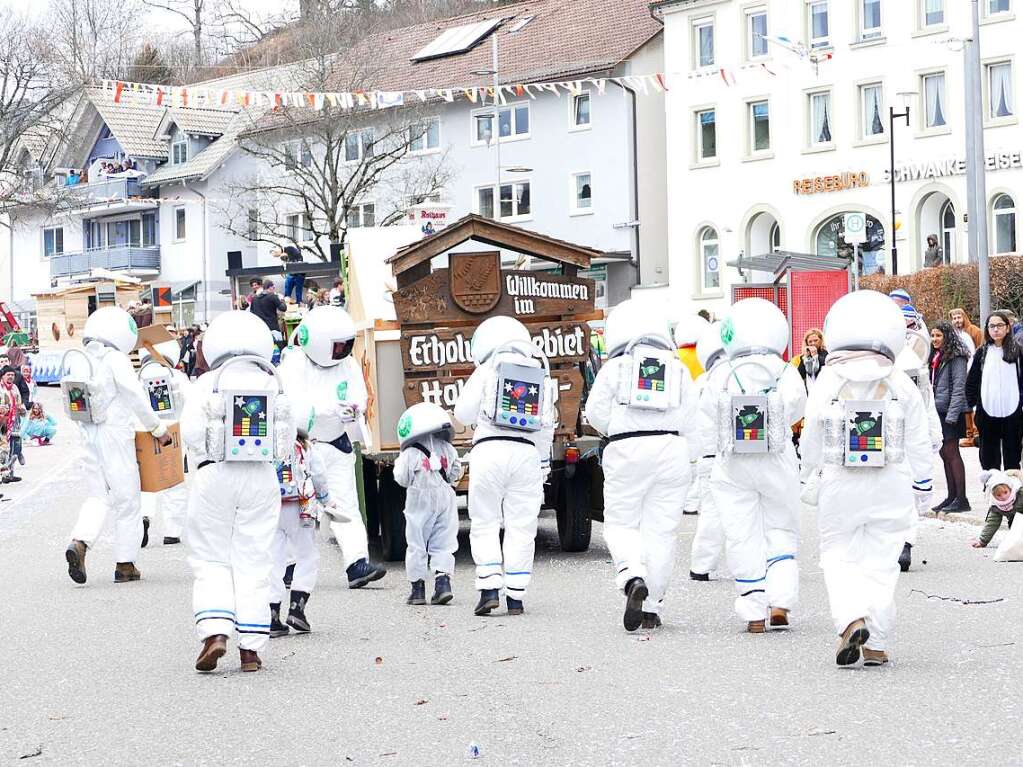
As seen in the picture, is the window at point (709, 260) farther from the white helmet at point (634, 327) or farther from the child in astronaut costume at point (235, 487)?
the child in astronaut costume at point (235, 487)

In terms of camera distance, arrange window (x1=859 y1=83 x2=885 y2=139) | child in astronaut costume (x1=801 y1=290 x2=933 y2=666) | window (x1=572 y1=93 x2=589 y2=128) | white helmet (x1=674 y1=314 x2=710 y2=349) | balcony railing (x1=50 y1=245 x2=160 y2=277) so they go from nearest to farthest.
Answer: child in astronaut costume (x1=801 y1=290 x2=933 y2=666) < white helmet (x1=674 y1=314 x2=710 y2=349) < window (x1=859 y1=83 x2=885 y2=139) < window (x1=572 y1=93 x2=589 y2=128) < balcony railing (x1=50 y1=245 x2=160 y2=277)

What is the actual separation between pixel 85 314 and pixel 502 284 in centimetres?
4000

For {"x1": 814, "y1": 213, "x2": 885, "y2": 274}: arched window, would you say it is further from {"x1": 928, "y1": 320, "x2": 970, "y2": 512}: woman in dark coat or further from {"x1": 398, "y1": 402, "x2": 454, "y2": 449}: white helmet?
{"x1": 398, "y1": 402, "x2": 454, "y2": 449}: white helmet

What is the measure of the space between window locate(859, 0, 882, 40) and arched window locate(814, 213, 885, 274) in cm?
484

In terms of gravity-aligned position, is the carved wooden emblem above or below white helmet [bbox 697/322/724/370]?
above

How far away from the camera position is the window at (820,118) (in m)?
47.8

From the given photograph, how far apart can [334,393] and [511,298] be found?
289 cm

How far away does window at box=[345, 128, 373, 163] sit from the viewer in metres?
54.7

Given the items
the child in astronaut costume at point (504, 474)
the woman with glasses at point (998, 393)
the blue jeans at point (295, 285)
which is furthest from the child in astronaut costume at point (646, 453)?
the blue jeans at point (295, 285)

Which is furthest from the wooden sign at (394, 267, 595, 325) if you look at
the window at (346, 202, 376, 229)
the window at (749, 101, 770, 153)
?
the window at (346, 202, 376, 229)

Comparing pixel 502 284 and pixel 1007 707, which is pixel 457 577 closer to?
pixel 502 284

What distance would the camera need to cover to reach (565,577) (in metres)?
Result: 12.1

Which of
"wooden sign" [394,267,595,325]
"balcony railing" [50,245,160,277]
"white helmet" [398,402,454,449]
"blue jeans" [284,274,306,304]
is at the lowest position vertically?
"white helmet" [398,402,454,449]

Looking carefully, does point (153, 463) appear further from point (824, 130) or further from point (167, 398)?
point (824, 130)
